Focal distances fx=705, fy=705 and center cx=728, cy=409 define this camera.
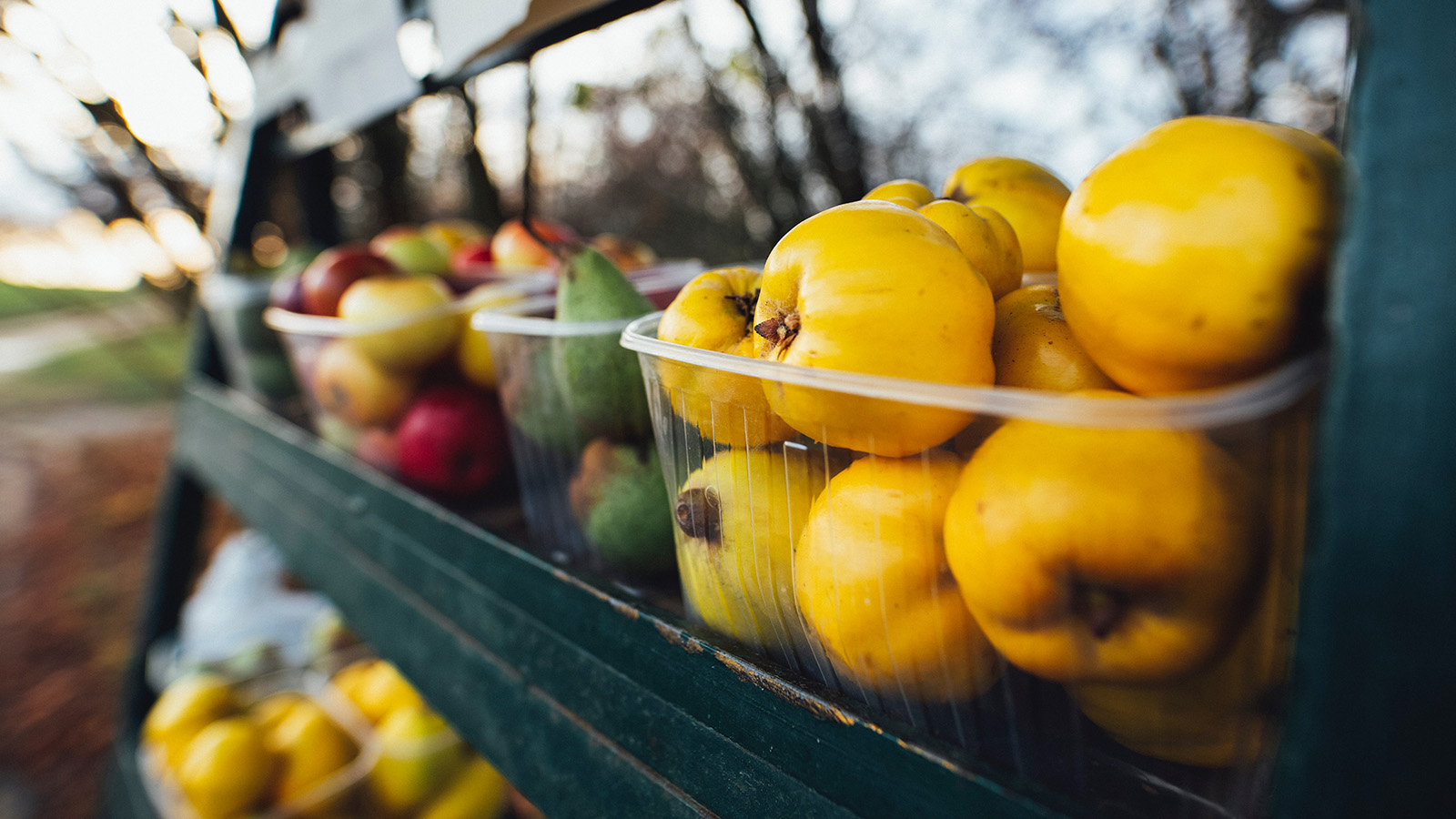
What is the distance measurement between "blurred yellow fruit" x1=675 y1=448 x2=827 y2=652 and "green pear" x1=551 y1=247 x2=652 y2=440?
0.49ft

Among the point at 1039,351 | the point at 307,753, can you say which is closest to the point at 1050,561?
the point at 1039,351

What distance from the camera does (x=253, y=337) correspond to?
1.24 m

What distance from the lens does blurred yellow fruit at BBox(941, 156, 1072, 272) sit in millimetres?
539

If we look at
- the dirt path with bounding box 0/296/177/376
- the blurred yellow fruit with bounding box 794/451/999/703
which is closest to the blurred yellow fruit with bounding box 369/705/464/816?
the blurred yellow fruit with bounding box 794/451/999/703

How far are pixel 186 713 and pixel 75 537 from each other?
9.31 feet

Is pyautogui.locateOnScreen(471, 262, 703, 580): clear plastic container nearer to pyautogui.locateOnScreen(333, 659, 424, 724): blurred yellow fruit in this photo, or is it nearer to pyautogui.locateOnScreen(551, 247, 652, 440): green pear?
pyautogui.locateOnScreen(551, 247, 652, 440): green pear

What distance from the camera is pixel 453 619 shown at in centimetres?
70

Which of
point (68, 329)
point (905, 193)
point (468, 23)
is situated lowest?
point (905, 193)

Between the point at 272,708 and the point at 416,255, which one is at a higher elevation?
the point at 416,255

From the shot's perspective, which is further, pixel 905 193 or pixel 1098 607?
pixel 905 193

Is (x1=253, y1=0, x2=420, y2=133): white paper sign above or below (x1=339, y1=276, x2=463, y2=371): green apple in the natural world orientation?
above

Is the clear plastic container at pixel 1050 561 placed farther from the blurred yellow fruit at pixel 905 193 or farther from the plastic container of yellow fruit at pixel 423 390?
the plastic container of yellow fruit at pixel 423 390

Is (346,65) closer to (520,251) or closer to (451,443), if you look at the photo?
(520,251)

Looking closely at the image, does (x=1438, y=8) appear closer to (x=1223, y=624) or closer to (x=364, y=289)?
(x=1223, y=624)
